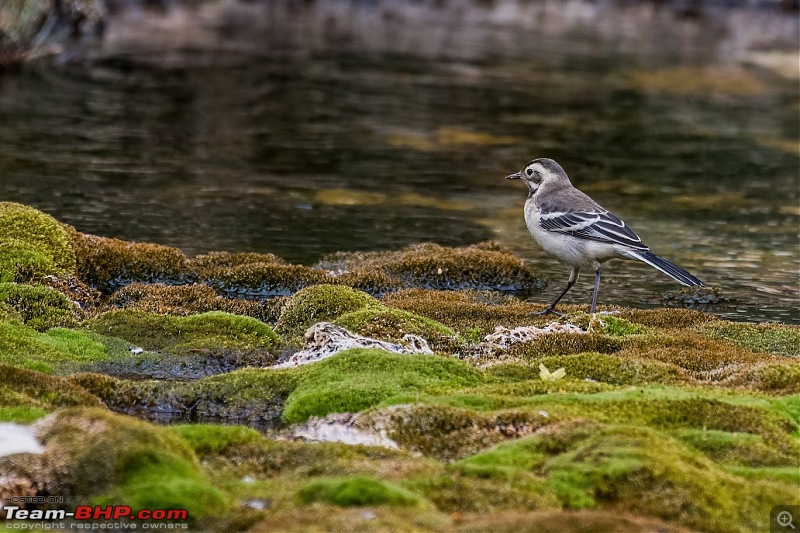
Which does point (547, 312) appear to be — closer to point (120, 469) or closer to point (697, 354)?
point (697, 354)

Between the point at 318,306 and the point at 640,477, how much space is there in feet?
20.0

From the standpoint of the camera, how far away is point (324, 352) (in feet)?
35.6

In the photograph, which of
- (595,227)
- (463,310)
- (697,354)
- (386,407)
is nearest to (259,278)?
(463,310)

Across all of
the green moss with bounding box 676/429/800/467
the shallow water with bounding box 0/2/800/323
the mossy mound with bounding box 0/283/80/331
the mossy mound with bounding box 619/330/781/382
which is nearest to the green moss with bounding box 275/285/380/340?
the mossy mound with bounding box 0/283/80/331

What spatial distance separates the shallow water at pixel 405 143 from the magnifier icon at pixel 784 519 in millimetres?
9002

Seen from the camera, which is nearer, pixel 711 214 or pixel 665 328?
pixel 665 328

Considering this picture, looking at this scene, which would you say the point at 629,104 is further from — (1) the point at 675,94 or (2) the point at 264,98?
(2) the point at 264,98

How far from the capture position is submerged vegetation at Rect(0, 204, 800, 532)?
7160mm

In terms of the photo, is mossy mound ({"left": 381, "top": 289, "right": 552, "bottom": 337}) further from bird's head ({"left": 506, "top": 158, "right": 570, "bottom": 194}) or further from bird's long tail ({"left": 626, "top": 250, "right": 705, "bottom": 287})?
bird's head ({"left": 506, "top": 158, "right": 570, "bottom": 194})

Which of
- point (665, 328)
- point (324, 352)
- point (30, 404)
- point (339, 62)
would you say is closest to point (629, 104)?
point (339, 62)

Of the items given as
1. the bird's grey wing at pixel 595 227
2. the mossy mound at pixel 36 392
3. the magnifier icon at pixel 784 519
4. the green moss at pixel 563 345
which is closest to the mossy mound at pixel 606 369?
the green moss at pixel 563 345

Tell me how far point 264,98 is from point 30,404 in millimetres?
27730

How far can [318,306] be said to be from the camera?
12898 mm

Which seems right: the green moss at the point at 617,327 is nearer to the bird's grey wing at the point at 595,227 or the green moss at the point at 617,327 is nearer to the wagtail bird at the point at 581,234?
the wagtail bird at the point at 581,234
